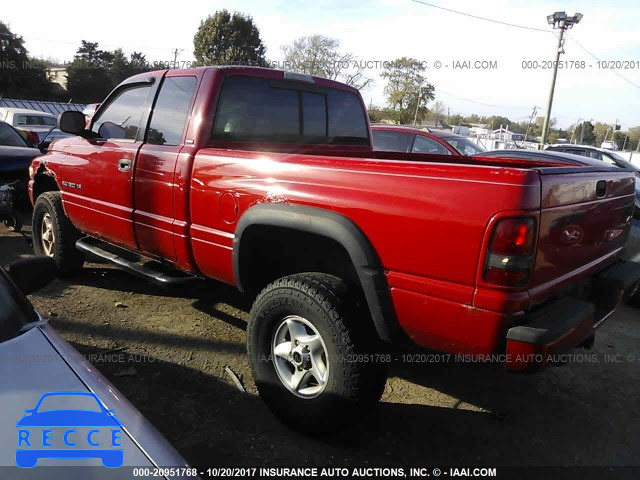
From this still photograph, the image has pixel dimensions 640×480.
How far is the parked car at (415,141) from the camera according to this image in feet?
27.3

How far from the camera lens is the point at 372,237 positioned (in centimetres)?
231

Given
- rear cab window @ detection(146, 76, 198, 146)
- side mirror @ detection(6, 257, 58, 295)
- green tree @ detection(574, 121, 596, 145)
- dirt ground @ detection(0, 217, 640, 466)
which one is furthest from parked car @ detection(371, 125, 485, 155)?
green tree @ detection(574, 121, 596, 145)

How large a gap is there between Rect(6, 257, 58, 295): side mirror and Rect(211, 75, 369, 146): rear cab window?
57.0 inches

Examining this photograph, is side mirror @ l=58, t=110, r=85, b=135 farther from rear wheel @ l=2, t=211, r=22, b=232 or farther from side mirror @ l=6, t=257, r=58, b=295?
rear wheel @ l=2, t=211, r=22, b=232

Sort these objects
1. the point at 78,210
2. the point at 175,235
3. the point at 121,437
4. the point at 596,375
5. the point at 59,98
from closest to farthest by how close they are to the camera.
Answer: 1. the point at 121,437
2. the point at 175,235
3. the point at 596,375
4. the point at 78,210
5. the point at 59,98

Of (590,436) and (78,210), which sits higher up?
(78,210)

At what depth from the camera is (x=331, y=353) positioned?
8.11 feet

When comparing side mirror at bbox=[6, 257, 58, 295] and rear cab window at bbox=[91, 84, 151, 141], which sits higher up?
rear cab window at bbox=[91, 84, 151, 141]

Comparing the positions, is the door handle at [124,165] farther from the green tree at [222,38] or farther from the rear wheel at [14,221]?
the green tree at [222,38]

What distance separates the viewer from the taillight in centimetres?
193

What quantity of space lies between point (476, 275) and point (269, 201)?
1256 mm

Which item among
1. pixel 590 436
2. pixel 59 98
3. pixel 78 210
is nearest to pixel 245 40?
pixel 59 98

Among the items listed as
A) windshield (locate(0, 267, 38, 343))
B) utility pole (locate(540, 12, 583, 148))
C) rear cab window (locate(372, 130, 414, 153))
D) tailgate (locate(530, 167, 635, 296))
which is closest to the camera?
windshield (locate(0, 267, 38, 343))

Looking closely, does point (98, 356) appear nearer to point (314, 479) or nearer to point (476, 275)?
point (314, 479)
